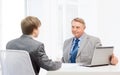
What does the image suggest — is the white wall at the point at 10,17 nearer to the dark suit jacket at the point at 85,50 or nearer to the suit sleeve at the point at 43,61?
the dark suit jacket at the point at 85,50

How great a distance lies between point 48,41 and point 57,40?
0.18 metres

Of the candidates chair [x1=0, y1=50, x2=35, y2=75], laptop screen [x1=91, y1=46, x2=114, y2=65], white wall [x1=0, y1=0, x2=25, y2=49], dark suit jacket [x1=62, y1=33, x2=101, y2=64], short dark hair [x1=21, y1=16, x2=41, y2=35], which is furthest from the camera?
white wall [x1=0, y1=0, x2=25, y2=49]

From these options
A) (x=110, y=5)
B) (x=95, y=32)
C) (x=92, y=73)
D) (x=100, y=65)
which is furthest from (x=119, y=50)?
(x=92, y=73)

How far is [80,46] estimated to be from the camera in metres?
3.31

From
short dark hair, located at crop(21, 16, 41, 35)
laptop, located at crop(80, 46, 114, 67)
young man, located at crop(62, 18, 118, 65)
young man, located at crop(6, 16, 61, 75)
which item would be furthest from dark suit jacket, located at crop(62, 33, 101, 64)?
short dark hair, located at crop(21, 16, 41, 35)

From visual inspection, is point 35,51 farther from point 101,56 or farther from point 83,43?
point 83,43

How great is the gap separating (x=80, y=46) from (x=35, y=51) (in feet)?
3.86

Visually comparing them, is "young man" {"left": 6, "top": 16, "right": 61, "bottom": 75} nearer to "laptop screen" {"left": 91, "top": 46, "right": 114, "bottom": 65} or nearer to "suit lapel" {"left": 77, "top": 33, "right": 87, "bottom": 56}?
"laptop screen" {"left": 91, "top": 46, "right": 114, "bottom": 65}

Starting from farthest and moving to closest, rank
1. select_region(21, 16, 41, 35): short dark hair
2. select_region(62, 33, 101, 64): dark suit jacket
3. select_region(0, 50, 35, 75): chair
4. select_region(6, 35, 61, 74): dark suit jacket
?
select_region(62, 33, 101, 64): dark suit jacket → select_region(21, 16, 41, 35): short dark hair → select_region(6, 35, 61, 74): dark suit jacket → select_region(0, 50, 35, 75): chair

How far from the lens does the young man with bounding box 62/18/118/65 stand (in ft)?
10.7

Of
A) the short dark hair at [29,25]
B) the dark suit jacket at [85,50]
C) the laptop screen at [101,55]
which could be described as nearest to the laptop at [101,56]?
the laptop screen at [101,55]

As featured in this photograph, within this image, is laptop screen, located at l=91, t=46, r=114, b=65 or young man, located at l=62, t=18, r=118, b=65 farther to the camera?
young man, located at l=62, t=18, r=118, b=65

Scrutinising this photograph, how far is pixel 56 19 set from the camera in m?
4.49

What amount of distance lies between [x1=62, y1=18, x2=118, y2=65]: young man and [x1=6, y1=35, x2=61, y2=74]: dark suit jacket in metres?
0.93
